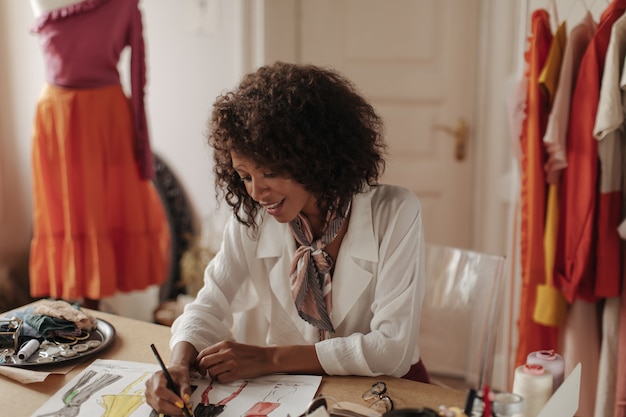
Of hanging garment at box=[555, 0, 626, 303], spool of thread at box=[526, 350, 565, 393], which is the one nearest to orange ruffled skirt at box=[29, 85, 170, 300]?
hanging garment at box=[555, 0, 626, 303]

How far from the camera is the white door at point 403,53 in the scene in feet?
9.61

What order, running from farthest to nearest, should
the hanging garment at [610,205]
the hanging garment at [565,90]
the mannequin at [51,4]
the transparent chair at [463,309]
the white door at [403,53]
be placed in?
the white door at [403,53] → the mannequin at [51,4] → the hanging garment at [565,90] → the hanging garment at [610,205] → the transparent chair at [463,309]

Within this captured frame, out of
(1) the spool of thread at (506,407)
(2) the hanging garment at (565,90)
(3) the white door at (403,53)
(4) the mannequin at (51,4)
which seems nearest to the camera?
(1) the spool of thread at (506,407)

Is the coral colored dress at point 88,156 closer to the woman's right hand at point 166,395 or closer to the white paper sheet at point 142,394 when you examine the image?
the white paper sheet at point 142,394

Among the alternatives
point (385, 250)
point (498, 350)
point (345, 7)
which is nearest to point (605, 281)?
point (385, 250)

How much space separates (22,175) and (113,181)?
953mm

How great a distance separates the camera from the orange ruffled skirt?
2.40 m

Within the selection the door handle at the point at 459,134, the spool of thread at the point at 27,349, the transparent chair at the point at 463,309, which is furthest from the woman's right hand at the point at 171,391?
the door handle at the point at 459,134

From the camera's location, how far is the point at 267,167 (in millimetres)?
1261

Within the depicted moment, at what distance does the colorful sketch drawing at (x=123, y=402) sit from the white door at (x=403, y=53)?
78.2 inches

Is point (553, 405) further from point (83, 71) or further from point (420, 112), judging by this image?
point (420, 112)

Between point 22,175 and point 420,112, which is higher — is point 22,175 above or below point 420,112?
below

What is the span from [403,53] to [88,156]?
4.71ft

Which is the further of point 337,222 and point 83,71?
point 83,71
